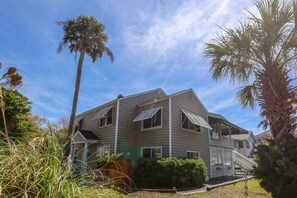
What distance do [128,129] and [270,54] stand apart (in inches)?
540

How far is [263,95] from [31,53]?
10.8 metres

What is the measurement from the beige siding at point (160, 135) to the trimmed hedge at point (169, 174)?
1.91m

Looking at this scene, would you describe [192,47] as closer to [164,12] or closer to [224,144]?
[164,12]

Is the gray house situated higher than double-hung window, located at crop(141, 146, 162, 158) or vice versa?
the gray house

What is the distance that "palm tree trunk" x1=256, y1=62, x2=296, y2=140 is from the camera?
22.1 ft

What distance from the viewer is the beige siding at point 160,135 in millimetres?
16770

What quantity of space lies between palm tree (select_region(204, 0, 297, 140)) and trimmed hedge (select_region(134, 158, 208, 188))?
26.5 ft

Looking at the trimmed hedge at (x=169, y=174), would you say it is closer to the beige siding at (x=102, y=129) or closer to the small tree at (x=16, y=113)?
the beige siding at (x=102, y=129)

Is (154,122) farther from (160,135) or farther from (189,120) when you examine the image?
(189,120)

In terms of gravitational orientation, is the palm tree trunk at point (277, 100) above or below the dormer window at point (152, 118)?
below

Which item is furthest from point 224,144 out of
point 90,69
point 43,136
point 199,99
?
point 43,136

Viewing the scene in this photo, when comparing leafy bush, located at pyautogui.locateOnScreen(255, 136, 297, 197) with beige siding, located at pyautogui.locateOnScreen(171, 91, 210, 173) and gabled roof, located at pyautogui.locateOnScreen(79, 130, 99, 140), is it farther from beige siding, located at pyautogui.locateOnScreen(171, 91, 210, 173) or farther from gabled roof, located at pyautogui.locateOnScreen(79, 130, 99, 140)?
gabled roof, located at pyautogui.locateOnScreen(79, 130, 99, 140)

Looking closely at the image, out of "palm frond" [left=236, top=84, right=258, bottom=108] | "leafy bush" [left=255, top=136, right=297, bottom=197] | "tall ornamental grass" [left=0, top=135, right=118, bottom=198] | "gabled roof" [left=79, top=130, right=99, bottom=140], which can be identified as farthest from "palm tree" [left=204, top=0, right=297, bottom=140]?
"gabled roof" [left=79, top=130, right=99, bottom=140]

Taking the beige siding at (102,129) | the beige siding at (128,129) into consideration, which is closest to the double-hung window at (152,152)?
the beige siding at (128,129)
